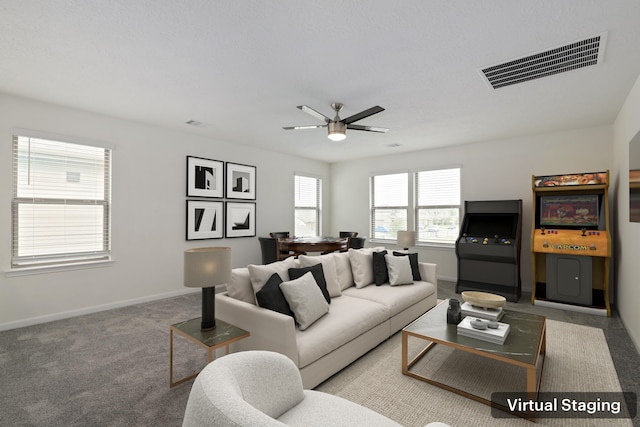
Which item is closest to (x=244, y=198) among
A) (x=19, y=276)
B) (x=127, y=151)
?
(x=127, y=151)

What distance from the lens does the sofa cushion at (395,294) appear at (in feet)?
10.5

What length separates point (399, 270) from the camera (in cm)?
377

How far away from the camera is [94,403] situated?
2.13 meters

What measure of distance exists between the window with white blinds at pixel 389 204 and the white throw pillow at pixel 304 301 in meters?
4.44

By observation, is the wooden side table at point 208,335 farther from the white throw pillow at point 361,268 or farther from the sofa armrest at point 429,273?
the sofa armrest at point 429,273

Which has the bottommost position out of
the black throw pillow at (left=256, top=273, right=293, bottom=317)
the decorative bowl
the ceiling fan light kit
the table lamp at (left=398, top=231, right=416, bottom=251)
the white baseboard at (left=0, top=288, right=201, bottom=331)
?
the white baseboard at (left=0, top=288, right=201, bottom=331)

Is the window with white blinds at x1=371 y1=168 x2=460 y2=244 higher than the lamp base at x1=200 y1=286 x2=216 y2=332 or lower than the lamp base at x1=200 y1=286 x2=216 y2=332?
higher

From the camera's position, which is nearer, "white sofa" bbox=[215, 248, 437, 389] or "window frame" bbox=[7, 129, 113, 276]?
"white sofa" bbox=[215, 248, 437, 389]

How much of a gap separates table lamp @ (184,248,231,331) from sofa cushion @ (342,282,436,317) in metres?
1.57

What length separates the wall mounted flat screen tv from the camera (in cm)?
416

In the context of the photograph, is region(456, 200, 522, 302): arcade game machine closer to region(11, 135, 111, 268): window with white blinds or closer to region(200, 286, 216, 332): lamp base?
region(200, 286, 216, 332): lamp base

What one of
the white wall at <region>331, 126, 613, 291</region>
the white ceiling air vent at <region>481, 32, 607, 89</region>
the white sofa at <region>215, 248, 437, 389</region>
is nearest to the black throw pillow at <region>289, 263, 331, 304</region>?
the white sofa at <region>215, 248, 437, 389</region>

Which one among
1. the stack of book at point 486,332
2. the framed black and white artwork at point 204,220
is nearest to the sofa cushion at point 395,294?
the stack of book at point 486,332

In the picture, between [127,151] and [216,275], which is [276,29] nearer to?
[216,275]
